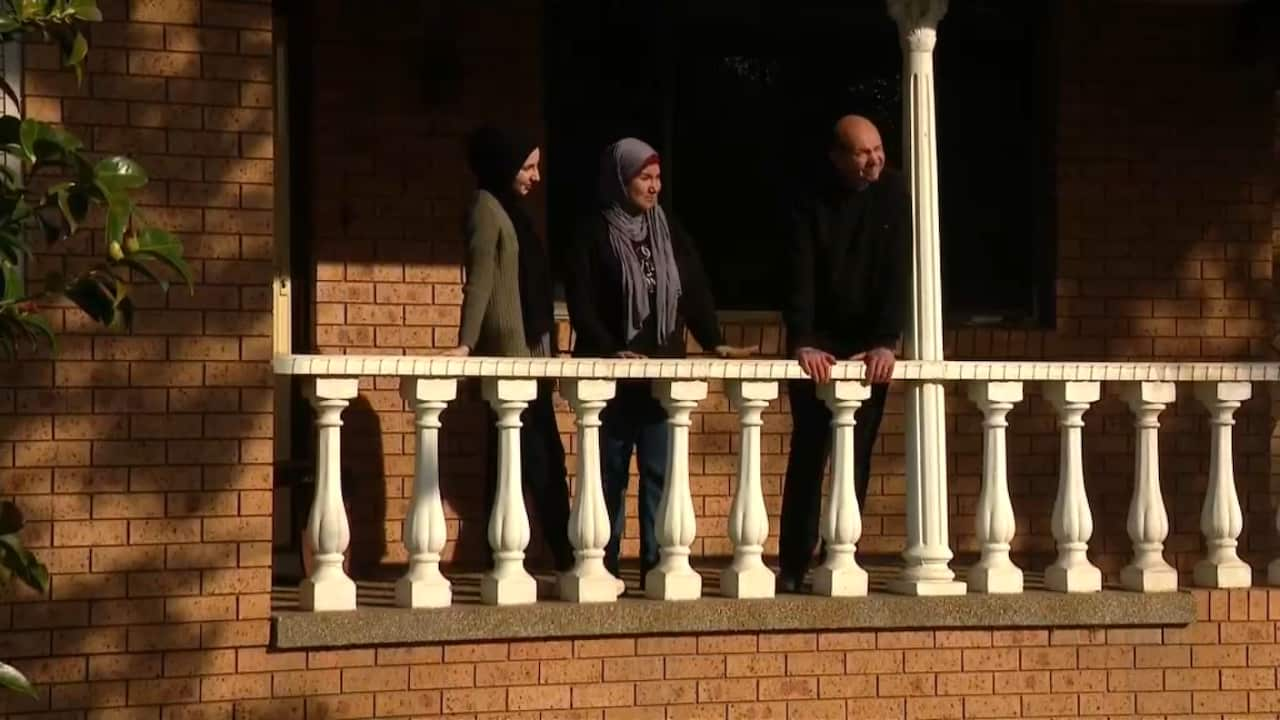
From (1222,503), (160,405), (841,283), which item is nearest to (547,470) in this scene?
(841,283)

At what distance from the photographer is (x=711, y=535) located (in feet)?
33.9

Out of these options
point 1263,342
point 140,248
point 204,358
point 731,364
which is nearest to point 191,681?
point 204,358

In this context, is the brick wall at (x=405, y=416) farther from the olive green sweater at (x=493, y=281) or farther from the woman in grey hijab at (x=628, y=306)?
the olive green sweater at (x=493, y=281)

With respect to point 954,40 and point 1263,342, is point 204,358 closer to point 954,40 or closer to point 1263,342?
point 954,40

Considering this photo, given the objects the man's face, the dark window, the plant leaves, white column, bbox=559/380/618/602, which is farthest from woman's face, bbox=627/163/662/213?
the plant leaves

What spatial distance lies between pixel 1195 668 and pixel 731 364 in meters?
2.00

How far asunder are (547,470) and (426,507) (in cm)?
66

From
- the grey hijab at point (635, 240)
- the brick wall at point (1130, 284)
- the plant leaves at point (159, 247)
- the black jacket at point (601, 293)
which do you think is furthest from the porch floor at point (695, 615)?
the plant leaves at point (159, 247)

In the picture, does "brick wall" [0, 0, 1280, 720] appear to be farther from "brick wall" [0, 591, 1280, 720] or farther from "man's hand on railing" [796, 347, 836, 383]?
"man's hand on railing" [796, 347, 836, 383]

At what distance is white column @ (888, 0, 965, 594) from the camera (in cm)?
852

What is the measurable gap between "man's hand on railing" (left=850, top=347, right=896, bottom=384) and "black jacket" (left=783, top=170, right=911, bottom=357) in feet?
0.44

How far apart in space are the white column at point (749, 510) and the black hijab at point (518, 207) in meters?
0.76

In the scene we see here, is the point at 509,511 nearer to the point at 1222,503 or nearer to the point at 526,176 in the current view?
the point at 526,176

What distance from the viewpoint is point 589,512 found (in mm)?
8016
